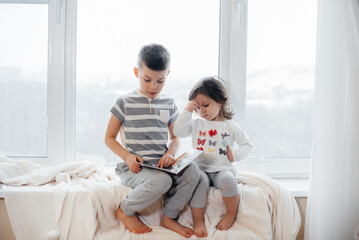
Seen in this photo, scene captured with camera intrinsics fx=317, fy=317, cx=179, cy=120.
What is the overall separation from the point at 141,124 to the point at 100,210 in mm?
443

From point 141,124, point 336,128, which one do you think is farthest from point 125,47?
point 336,128

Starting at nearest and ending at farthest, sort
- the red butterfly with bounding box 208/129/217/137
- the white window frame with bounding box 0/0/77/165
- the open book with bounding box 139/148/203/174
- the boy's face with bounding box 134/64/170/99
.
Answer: the open book with bounding box 139/148/203/174 < the boy's face with bounding box 134/64/170/99 < the red butterfly with bounding box 208/129/217/137 < the white window frame with bounding box 0/0/77/165

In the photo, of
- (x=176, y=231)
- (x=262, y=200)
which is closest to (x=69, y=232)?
(x=176, y=231)

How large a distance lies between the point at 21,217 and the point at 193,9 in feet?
4.61

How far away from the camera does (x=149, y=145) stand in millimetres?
1569

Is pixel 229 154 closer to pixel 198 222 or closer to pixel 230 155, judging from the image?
pixel 230 155

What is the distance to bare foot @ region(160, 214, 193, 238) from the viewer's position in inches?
55.6

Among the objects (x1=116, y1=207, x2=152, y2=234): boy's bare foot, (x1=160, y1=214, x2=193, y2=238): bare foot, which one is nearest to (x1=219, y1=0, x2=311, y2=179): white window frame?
(x1=160, y1=214, x2=193, y2=238): bare foot

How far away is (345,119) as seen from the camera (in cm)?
154

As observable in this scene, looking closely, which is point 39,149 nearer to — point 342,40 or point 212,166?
point 212,166

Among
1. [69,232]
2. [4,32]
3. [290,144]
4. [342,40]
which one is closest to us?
[69,232]

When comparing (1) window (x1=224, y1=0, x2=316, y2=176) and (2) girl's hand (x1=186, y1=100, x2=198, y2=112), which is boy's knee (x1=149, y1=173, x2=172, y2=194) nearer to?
(2) girl's hand (x1=186, y1=100, x2=198, y2=112)

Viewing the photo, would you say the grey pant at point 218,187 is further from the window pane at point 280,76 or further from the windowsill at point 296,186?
the window pane at point 280,76

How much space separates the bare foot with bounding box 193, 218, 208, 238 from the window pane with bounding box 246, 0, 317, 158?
0.64m
